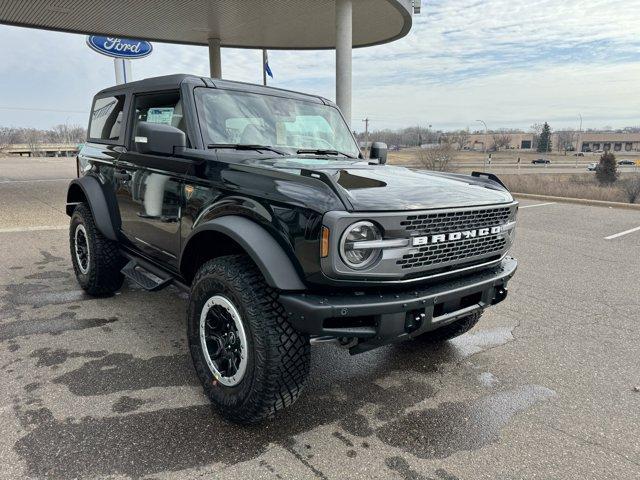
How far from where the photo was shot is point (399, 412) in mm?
2826

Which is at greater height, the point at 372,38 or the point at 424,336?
the point at 372,38

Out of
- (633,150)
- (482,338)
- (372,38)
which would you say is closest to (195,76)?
(482,338)

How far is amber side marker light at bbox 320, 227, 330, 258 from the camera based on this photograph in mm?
2188

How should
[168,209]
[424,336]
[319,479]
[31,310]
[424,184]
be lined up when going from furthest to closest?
1. [31,310]
2. [424,336]
3. [168,209]
4. [424,184]
5. [319,479]

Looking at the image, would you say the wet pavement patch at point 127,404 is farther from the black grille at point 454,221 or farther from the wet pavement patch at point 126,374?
the black grille at point 454,221

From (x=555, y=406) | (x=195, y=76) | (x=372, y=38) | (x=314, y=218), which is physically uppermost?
(x=372, y=38)

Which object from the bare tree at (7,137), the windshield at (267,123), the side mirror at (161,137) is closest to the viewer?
the side mirror at (161,137)

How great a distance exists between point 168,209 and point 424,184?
175 cm

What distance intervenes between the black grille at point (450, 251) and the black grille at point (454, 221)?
0.08 metres

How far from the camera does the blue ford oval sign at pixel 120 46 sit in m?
16.1

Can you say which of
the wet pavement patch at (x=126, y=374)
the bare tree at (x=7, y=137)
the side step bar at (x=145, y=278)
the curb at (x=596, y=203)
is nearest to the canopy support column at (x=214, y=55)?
the curb at (x=596, y=203)

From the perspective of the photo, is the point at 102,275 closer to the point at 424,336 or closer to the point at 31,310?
the point at 31,310

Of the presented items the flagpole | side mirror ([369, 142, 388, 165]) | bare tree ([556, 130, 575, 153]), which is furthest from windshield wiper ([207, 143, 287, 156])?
bare tree ([556, 130, 575, 153])

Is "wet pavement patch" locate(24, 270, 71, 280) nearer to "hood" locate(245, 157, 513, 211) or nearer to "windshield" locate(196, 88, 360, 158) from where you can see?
"windshield" locate(196, 88, 360, 158)
